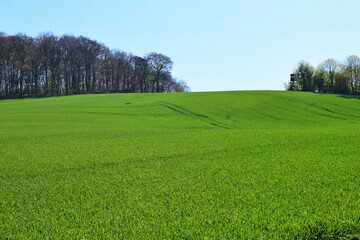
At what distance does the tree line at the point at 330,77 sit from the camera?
6250 centimetres

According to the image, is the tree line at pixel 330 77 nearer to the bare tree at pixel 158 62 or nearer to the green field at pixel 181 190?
the bare tree at pixel 158 62

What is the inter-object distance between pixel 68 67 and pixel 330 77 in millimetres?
61992

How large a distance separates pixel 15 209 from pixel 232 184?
373 centimetres

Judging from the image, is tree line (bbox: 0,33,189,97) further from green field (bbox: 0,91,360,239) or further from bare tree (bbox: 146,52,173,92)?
green field (bbox: 0,91,360,239)

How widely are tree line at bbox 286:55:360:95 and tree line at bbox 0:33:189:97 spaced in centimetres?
3418

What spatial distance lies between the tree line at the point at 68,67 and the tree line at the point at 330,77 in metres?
34.2

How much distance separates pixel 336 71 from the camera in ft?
214

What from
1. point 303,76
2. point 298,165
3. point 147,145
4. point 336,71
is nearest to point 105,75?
point 303,76

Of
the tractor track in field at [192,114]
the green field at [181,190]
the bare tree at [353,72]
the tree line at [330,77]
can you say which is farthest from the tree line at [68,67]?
the green field at [181,190]

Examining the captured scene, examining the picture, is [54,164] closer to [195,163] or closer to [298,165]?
[195,163]

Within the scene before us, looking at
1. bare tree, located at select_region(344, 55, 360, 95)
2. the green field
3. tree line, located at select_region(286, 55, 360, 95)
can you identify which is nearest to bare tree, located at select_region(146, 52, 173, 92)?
tree line, located at select_region(286, 55, 360, 95)

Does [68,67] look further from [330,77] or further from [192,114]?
[330,77]

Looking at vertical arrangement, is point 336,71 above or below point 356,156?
above

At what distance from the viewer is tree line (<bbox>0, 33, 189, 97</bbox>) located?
55938 millimetres
